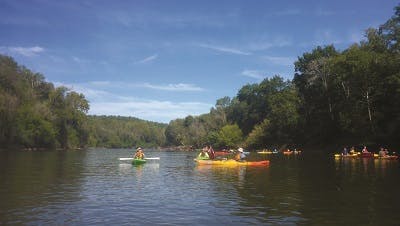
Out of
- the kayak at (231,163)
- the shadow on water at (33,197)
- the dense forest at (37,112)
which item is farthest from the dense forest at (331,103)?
the dense forest at (37,112)

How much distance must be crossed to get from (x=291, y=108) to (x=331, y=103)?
13.6 meters

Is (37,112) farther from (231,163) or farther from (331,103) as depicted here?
(231,163)

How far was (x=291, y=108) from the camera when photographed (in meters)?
93.1

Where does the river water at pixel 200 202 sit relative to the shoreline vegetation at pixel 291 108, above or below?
below

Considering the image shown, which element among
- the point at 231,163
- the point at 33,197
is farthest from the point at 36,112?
the point at 33,197

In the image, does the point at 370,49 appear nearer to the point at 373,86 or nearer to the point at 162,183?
the point at 373,86

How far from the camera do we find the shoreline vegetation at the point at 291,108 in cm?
5775

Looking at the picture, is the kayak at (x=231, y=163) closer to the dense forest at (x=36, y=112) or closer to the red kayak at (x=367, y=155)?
the red kayak at (x=367, y=155)

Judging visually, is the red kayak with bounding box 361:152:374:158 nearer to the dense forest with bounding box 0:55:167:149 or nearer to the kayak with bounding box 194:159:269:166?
the kayak with bounding box 194:159:269:166

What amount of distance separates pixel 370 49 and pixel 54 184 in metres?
55.0

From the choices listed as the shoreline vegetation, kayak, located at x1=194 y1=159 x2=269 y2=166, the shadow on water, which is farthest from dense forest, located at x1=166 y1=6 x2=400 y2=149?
the shadow on water

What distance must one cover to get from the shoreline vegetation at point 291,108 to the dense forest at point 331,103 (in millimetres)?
133

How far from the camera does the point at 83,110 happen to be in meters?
130

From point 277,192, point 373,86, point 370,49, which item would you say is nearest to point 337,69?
point 370,49
